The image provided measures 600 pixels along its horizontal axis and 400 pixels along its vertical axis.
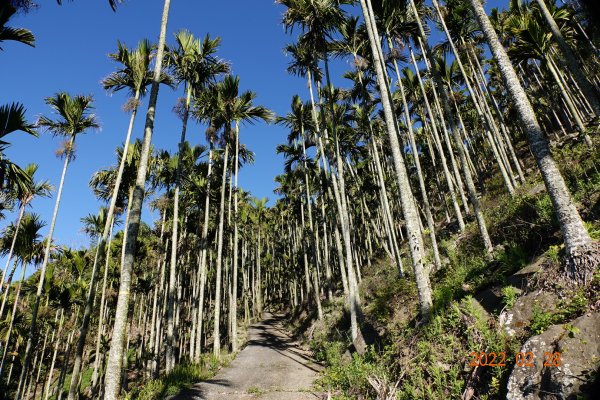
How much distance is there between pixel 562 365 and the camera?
3713 mm

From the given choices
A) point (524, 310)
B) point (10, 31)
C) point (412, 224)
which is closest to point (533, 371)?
→ point (524, 310)

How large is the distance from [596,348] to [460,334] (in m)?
2.68

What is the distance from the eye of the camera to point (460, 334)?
6148 mm

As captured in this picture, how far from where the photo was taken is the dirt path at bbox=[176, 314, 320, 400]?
28.9ft

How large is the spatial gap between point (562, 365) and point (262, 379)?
9.30m

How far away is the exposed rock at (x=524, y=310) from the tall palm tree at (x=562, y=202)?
516 millimetres

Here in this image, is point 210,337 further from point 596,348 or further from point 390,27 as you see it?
point 596,348

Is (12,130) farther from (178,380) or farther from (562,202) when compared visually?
(562,202)

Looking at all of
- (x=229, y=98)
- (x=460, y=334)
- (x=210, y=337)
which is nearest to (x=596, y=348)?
(x=460, y=334)

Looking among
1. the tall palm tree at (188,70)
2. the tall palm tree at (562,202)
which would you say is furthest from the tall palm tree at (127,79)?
the tall palm tree at (562,202)

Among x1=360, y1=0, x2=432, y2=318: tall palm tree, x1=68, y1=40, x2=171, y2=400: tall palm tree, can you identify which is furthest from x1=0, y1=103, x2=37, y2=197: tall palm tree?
x1=360, y1=0, x2=432, y2=318: tall palm tree

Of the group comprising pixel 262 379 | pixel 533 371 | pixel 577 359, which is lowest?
pixel 262 379

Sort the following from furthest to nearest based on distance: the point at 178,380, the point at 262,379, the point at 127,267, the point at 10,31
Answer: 1. the point at 262,379
2. the point at 178,380
3. the point at 10,31
4. the point at 127,267
